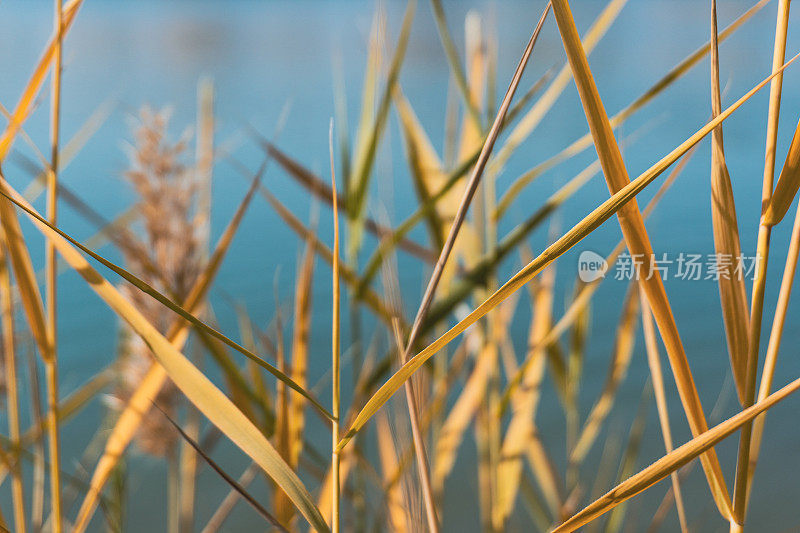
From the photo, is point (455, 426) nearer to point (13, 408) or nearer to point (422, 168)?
point (422, 168)

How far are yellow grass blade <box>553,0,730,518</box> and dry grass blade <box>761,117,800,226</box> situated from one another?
0.05m

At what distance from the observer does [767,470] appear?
171cm

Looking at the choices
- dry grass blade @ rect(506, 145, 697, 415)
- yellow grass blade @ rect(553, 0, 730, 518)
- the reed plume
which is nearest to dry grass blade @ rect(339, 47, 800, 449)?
yellow grass blade @ rect(553, 0, 730, 518)

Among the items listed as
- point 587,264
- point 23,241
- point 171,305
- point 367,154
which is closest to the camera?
point 171,305

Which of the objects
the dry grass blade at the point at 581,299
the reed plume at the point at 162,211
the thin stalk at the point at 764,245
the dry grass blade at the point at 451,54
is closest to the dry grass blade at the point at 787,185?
the thin stalk at the point at 764,245

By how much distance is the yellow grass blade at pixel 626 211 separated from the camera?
19 cm

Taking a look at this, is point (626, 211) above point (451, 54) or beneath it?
beneath

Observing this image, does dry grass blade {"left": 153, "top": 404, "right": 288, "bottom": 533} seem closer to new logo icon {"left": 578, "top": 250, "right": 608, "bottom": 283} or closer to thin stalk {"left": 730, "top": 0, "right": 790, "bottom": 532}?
thin stalk {"left": 730, "top": 0, "right": 790, "bottom": 532}

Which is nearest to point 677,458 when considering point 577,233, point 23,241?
point 577,233

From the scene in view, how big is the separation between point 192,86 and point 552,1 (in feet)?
13.5

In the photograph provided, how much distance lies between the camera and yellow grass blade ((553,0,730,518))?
19cm

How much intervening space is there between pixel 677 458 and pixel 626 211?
0.08 metres

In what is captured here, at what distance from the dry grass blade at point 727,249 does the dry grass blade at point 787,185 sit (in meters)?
0.01

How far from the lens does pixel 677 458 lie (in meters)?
0.19
